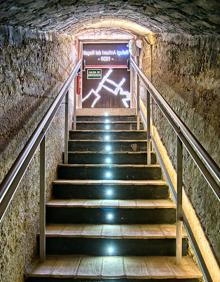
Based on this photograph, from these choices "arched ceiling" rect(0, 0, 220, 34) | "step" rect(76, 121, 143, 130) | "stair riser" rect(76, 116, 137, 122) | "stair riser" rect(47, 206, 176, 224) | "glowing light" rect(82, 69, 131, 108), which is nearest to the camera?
"arched ceiling" rect(0, 0, 220, 34)

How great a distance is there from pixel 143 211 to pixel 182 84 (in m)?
1.01

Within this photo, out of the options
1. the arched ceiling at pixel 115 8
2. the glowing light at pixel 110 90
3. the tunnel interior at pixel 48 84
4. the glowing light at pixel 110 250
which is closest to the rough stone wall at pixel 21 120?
the tunnel interior at pixel 48 84

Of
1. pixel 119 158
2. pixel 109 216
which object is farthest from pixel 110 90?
pixel 109 216

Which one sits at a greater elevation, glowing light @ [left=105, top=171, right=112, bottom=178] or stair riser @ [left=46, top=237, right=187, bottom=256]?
A: glowing light @ [left=105, top=171, right=112, bottom=178]

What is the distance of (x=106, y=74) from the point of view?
722 cm

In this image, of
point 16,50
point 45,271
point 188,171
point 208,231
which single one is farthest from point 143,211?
point 16,50

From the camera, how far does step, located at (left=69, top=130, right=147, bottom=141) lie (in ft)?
13.3

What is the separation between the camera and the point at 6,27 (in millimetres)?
1763

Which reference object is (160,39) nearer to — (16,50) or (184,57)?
(184,57)

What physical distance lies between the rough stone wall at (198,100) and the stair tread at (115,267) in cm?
31

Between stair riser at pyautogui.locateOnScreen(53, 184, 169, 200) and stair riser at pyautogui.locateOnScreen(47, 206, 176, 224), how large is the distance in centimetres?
28

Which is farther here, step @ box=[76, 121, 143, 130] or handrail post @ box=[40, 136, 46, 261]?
step @ box=[76, 121, 143, 130]

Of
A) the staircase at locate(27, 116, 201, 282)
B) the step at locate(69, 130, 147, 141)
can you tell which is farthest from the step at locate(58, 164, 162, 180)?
the step at locate(69, 130, 147, 141)

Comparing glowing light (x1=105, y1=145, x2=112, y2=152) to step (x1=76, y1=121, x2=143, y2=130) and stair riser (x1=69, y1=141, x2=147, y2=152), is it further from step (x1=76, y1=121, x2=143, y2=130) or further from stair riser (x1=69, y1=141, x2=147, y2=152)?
step (x1=76, y1=121, x2=143, y2=130)
